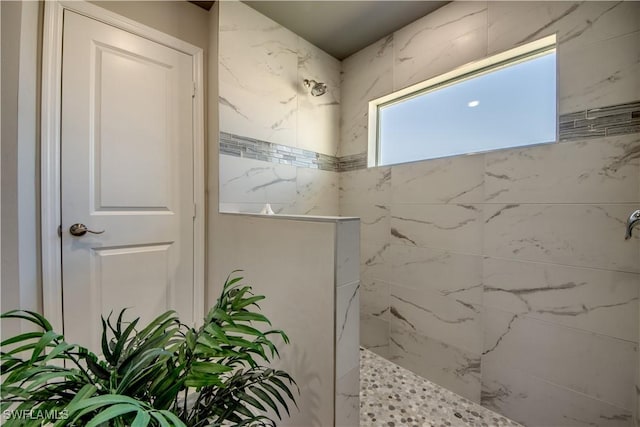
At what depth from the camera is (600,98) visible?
1.20 meters

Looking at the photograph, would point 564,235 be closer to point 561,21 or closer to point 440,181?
point 440,181

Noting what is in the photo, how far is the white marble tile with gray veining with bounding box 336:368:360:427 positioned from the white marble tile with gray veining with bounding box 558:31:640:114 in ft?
5.16

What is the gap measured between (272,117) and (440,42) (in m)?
1.21

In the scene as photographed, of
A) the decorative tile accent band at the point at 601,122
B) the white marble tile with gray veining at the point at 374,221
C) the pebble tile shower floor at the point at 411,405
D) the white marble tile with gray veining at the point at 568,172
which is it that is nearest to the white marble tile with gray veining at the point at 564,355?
the pebble tile shower floor at the point at 411,405

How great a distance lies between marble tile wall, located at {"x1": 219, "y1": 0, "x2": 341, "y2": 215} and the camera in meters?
1.70

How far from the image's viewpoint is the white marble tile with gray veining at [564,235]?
115 centimetres

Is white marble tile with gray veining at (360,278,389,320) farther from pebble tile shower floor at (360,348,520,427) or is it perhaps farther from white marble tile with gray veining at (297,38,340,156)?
white marble tile with gray veining at (297,38,340,156)

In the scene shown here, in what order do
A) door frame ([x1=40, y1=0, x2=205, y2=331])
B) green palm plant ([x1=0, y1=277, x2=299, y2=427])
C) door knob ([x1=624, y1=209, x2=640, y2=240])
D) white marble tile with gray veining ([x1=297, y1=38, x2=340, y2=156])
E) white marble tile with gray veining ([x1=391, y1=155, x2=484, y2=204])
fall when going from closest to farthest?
green palm plant ([x1=0, y1=277, x2=299, y2=427]) < door knob ([x1=624, y1=209, x2=640, y2=240]) < door frame ([x1=40, y1=0, x2=205, y2=331]) < white marble tile with gray veining ([x1=391, y1=155, x2=484, y2=204]) < white marble tile with gray veining ([x1=297, y1=38, x2=340, y2=156])

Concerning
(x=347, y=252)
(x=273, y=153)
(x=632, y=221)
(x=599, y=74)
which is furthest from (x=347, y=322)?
(x=599, y=74)

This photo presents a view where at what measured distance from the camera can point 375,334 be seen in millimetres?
2023

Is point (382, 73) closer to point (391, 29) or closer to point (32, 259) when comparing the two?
point (391, 29)

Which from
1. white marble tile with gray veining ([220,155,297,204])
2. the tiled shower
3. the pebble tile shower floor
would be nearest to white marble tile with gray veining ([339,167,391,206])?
the tiled shower

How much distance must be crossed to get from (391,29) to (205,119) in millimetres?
1472

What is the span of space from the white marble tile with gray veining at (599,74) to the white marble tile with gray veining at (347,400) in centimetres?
157
